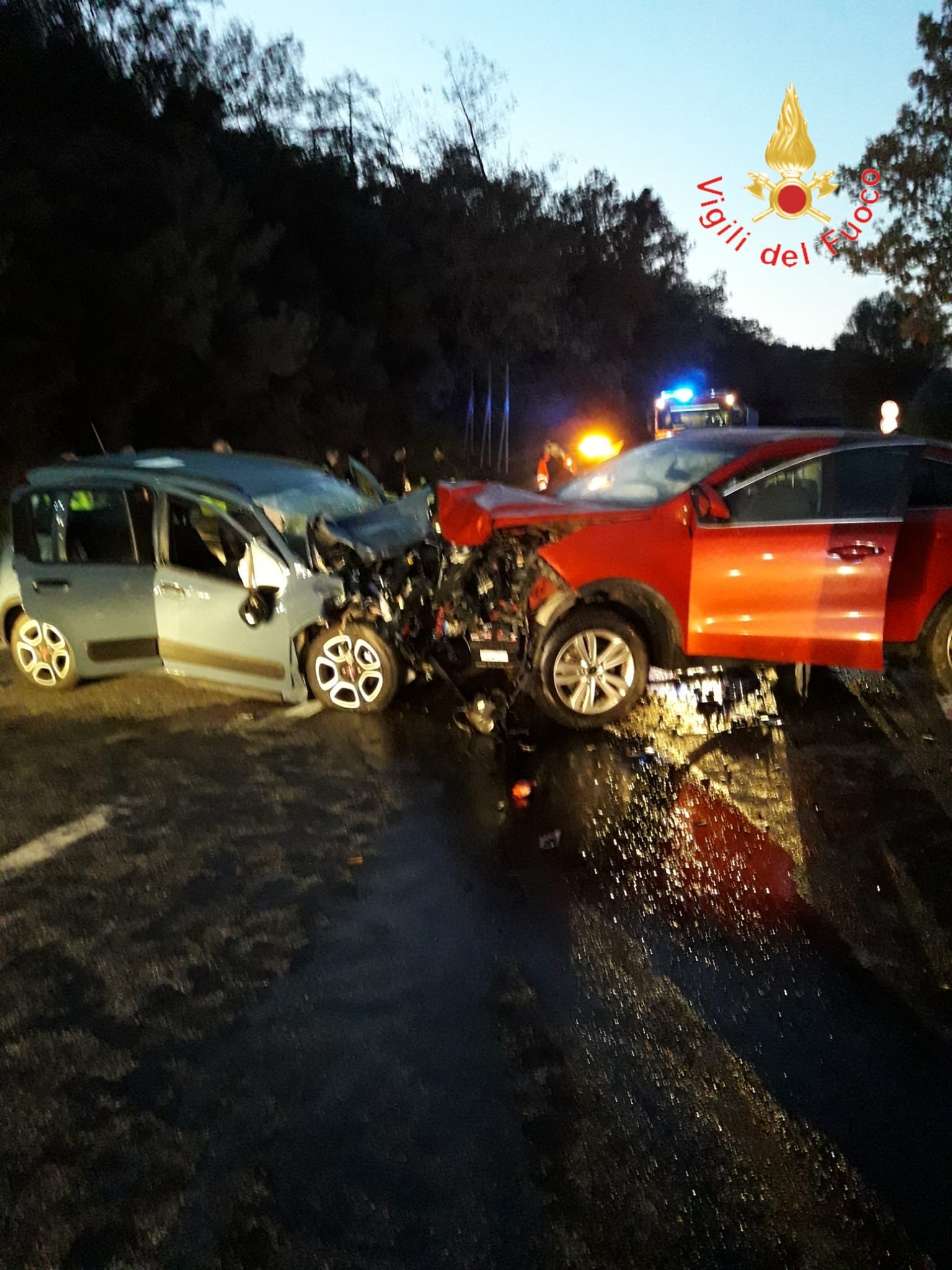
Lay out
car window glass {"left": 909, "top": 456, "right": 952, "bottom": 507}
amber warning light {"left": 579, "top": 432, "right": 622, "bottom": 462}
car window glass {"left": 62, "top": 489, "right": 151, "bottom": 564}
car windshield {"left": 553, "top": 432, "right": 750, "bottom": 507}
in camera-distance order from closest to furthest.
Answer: car window glass {"left": 909, "top": 456, "right": 952, "bottom": 507} → car windshield {"left": 553, "top": 432, "right": 750, "bottom": 507} → car window glass {"left": 62, "top": 489, "right": 151, "bottom": 564} → amber warning light {"left": 579, "top": 432, "right": 622, "bottom": 462}

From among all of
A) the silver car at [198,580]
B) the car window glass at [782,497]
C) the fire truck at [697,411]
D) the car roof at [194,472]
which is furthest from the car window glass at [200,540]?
the fire truck at [697,411]

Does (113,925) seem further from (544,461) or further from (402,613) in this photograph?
(544,461)

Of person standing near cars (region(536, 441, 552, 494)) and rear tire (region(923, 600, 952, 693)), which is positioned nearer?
rear tire (region(923, 600, 952, 693))

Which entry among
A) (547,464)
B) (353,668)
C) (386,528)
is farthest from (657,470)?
(547,464)

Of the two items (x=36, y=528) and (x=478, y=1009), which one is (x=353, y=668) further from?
(x=478, y=1009)

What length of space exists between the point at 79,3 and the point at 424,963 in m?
24.9

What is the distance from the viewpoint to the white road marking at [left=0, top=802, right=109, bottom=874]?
14.7 feet

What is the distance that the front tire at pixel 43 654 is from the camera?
7.05 metres

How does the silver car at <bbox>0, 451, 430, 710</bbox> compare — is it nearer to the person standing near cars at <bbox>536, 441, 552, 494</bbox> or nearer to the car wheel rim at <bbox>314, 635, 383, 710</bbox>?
the car wheel rim at <bbox>314, 635, 383, 710</bbox>

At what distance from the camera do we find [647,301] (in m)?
43.3

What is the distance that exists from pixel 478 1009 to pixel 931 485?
16.1 ft

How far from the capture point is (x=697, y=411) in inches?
884

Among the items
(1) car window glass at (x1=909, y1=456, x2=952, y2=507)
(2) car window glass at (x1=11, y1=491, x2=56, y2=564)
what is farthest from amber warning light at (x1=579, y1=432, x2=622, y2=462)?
(2) car window glass at (x1=11, y1=491, x2=56, y2=564)

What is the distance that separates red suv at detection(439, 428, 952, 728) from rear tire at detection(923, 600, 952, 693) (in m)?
0.01
